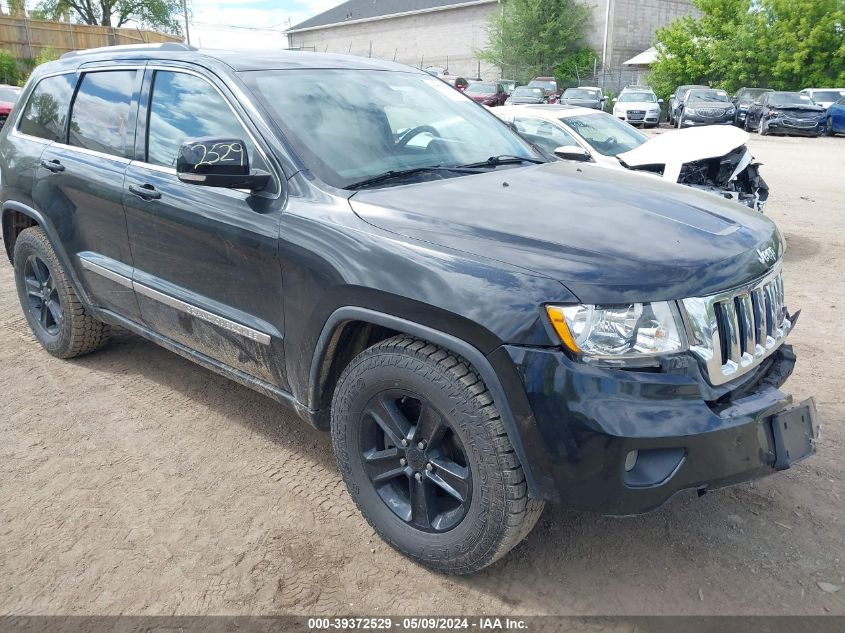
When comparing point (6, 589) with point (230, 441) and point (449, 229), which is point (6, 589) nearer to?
point (230, 441)

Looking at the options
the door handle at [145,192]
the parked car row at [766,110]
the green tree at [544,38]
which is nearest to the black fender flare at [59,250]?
the door handle at [145,192]

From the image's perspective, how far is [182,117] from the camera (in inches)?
135

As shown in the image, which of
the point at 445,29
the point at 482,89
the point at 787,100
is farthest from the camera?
the point at 445,29

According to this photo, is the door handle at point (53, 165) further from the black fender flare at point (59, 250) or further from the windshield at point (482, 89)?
the windshield at point (482, 89)

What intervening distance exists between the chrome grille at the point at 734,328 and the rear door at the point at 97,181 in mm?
2791

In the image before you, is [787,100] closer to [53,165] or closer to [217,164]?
[53,165]

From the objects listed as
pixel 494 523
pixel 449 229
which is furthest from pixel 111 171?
pixel 494 523

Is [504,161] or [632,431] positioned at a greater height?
[504,161]

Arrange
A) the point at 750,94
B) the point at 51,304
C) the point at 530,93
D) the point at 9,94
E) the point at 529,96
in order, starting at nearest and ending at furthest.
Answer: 1. the point at 51,304
2. the point at 9,94
3. the point at 750,94
4. the point at 529,96
5. the point at 530,93

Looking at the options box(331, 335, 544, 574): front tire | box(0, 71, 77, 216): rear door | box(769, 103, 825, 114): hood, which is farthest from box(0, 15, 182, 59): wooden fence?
box(331, 335, 544, 574): front tire

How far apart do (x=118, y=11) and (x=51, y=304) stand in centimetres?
5049

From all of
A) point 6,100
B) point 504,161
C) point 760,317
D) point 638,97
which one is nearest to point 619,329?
point 760,317

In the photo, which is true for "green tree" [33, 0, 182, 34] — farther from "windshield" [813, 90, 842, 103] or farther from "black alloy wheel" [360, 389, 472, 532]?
"black alloy wheel" [360, 389, 472, 532]

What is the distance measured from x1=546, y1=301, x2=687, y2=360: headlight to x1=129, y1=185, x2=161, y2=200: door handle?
83.6 inches
